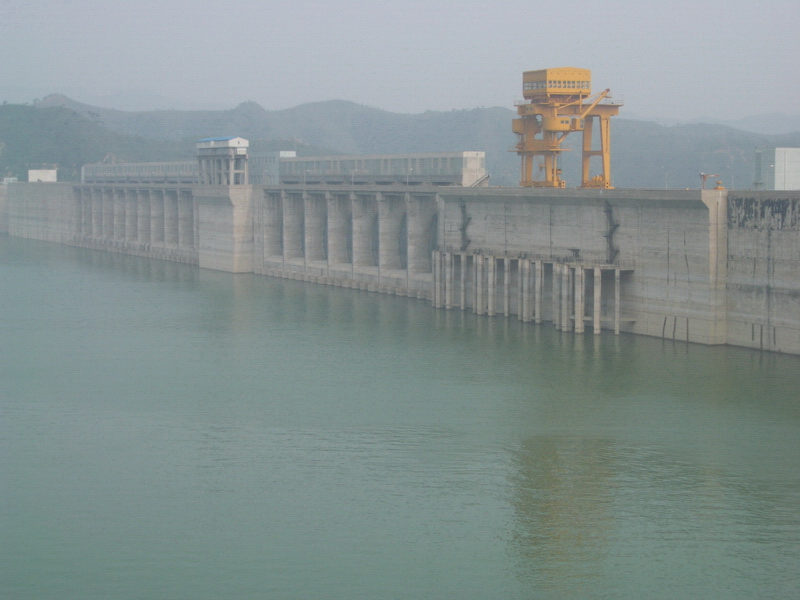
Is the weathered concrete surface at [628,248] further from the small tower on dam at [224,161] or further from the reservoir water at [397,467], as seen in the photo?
the small tower on dam at [224,161]

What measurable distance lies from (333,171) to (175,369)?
36156 millimetres

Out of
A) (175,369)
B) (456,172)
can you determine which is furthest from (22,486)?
(456,172)

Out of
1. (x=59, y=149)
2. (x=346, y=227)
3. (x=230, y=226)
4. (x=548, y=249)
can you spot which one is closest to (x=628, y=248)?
(x=548, y=249)

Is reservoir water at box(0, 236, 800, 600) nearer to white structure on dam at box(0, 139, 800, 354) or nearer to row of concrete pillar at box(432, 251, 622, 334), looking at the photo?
row of concrete pillar at box(432, 251, 622, 334)

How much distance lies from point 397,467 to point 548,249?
23.3 m

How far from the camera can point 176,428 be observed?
2925 cm

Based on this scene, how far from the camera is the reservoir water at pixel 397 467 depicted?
784 inches

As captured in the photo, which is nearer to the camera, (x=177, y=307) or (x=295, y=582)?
(x=295, y=582)

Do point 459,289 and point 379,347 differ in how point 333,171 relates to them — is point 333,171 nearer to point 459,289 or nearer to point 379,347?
point 459,289

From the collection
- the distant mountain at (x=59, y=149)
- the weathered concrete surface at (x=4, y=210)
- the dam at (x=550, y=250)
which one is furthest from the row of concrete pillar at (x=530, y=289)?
the distant mountain at (x=59, y=149)

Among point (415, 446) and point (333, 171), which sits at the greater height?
point (333, 171)

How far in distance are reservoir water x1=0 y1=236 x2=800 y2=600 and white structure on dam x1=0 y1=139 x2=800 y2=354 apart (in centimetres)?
161

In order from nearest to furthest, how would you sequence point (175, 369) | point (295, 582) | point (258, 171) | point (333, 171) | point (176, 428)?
point (295, 582)
point (176, 428)
point (175, 369)
point (333, 171)
point (258, 171)

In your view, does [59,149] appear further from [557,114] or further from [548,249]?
[548,249]
